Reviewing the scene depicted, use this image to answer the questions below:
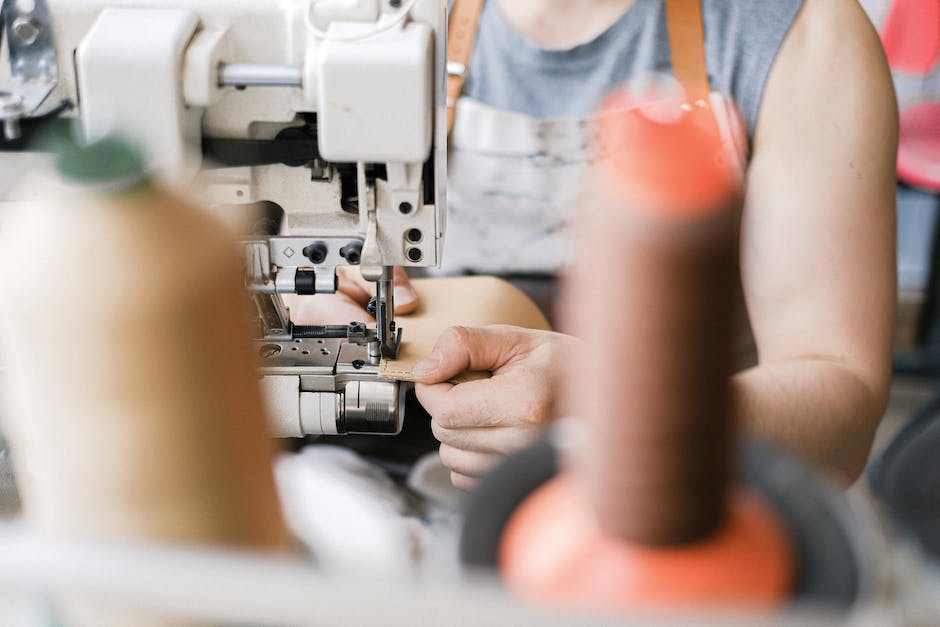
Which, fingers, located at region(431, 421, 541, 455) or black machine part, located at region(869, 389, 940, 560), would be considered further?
black machine part, located at region(869, 389, 940, 560)

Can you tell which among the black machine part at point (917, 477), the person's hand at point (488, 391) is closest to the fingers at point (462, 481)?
the person's hand at point (488, 391)

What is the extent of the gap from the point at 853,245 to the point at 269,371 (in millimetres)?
640

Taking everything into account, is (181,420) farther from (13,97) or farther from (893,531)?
(893,531)

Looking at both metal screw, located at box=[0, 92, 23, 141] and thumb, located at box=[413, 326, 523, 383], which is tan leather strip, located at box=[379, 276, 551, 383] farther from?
metal screw, located at box=[0, 92, 23, 141]

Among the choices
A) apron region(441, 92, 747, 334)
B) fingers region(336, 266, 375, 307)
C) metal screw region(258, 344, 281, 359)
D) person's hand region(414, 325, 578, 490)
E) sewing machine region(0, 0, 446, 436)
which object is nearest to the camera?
sewing machine region(0, 0, 446, 436)

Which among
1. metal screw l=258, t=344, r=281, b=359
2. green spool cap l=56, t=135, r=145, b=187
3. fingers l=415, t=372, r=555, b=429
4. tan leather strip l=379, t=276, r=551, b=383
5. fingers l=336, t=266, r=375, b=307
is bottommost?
fingers l=336, t=266, r=375, b=307

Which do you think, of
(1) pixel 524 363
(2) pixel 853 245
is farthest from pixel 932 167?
(1) pixel 524 363

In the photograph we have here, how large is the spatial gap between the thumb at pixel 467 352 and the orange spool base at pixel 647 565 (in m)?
0.55

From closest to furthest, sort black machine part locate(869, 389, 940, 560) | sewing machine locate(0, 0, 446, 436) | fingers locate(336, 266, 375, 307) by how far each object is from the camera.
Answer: sewing machine locate(0, 0, 446, 436), fingers locate(336, 266, 375, 307), black machine part locate(869, 389, 940, 560)

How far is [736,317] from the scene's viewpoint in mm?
280

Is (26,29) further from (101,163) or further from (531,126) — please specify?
(531,126)

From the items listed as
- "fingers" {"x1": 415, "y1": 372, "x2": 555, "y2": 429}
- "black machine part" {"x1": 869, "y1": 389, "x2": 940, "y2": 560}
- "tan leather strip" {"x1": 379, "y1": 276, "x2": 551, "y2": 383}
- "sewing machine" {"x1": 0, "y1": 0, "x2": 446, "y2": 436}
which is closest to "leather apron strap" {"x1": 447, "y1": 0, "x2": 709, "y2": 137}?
"tan leather strip" {"x1": 379, "y1": 276, "x2": 551, "y2": 383}

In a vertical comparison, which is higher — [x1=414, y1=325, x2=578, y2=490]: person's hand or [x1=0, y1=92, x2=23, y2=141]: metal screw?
[x1=0, y1=92, x2=23, y2=141]: metal screw

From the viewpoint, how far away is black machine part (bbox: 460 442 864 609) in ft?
0.95
